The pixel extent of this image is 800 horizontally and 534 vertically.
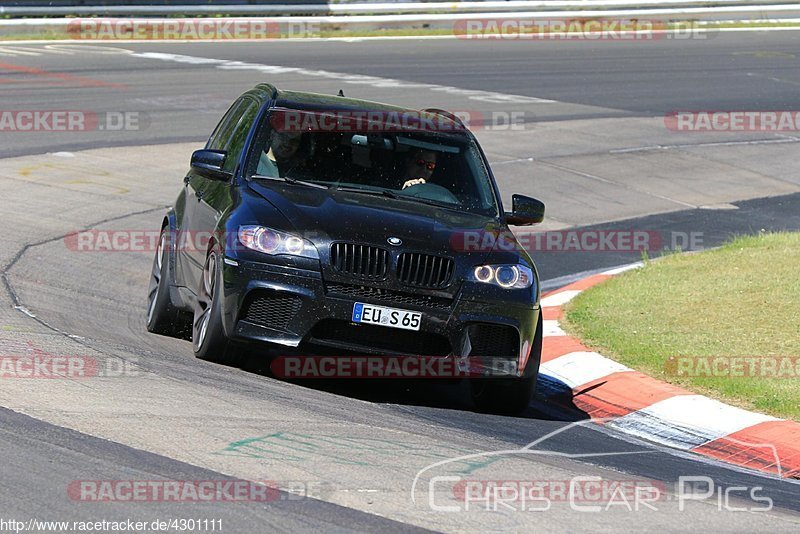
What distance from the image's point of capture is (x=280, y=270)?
7266mm

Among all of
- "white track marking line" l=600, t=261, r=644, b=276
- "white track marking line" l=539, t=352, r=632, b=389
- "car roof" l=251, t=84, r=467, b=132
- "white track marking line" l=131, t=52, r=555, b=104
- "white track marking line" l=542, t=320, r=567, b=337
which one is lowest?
"white track marking line" l=600, t=261, r=644, b=276

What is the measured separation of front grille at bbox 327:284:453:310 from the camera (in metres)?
7.25

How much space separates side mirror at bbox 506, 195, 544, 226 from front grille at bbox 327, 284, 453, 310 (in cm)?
145

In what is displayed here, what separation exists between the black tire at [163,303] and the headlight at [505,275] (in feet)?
7.72

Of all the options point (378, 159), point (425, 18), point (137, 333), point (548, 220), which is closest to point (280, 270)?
point (378, 159)

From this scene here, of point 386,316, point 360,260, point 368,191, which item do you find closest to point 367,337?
point 386,316

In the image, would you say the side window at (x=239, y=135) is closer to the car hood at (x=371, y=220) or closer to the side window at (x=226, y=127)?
the side window at (x=226, y=127)

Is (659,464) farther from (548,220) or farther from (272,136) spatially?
(548,220)

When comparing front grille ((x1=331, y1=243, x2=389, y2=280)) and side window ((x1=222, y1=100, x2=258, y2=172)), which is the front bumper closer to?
front grille ((x1=331, y1=243, x2=389, y2=280))

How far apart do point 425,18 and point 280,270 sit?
87.0ft

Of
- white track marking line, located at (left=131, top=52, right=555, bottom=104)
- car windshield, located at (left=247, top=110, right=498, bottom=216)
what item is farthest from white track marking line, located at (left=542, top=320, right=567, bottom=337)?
white track marking line, located at (left=131, top=52, right=555, bottom=104)

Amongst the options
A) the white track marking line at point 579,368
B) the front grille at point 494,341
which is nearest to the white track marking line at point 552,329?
the white track marking line at point 579,368

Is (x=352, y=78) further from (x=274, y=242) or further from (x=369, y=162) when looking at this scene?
(x=274, y=242)

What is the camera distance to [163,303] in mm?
8836
